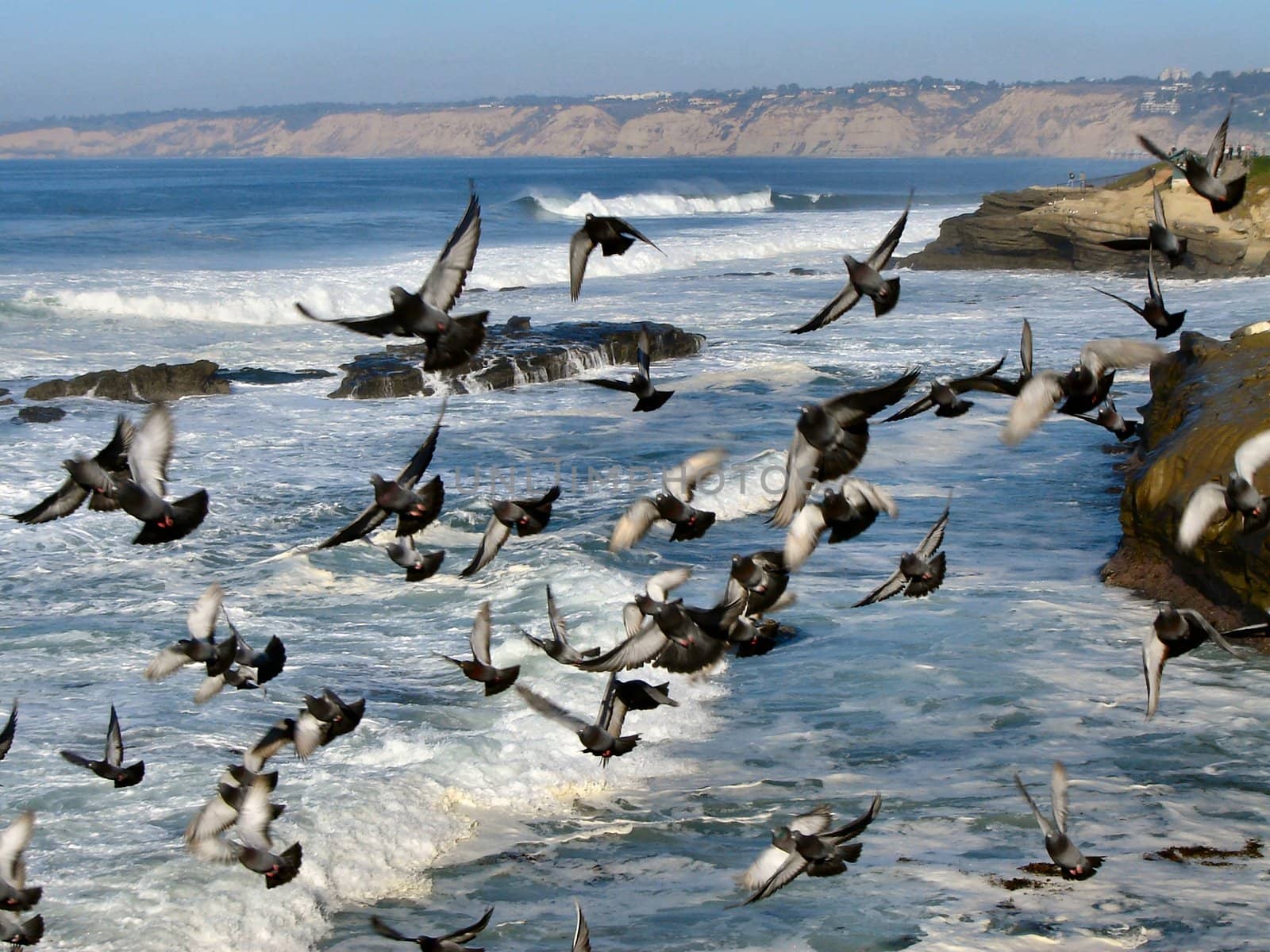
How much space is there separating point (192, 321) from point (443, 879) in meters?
32.2

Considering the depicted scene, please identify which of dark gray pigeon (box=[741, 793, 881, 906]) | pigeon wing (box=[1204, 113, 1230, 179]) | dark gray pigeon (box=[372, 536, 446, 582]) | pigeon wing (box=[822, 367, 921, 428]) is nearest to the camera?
pigeon wing (box=[822, 367, 921, 428])

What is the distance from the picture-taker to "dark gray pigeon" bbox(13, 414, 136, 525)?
6762 mm

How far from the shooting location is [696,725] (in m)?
10.2

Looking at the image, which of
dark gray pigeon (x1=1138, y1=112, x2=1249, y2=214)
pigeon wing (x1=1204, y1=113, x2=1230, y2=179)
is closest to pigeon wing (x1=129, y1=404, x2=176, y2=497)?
dark gray pigeon (x1=1138, y1=112, x2=1249, y2=214)

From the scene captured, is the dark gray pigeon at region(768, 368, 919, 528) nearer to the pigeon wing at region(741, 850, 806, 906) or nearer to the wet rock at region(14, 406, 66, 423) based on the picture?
the pigeon wing at region(741, 850, 806, 906)

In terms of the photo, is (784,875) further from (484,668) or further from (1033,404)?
(1033,404)

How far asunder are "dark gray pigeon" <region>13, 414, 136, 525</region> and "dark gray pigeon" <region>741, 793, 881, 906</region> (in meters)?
3.63

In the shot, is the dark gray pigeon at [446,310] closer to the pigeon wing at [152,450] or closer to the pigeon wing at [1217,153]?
the pigeon wing at [152,450]

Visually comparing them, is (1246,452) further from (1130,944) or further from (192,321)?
(192,321)

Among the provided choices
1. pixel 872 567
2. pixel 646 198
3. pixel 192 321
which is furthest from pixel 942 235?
pixel 646 198

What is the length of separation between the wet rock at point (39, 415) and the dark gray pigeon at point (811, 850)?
17.9m

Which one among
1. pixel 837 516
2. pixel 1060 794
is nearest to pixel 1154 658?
pixel 1060 794

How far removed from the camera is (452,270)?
6301 mm

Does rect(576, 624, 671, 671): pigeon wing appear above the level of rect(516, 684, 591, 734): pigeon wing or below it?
above
